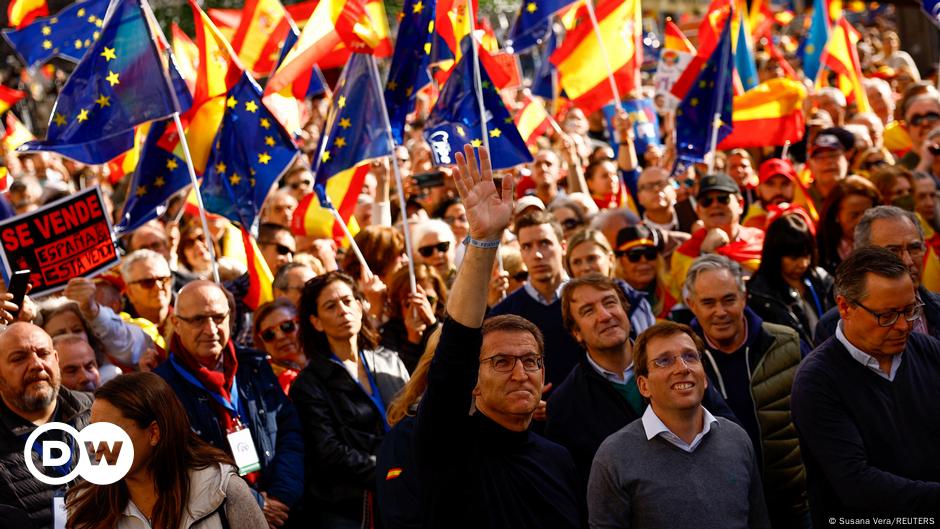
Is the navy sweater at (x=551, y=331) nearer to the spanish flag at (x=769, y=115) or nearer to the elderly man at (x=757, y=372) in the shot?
the elderly man at (x=757, y=372)

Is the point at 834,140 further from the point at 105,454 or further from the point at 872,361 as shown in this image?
the point at 105,454

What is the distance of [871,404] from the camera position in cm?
489

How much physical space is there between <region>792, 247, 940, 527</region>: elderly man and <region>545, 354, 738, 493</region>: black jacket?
16.4 inches

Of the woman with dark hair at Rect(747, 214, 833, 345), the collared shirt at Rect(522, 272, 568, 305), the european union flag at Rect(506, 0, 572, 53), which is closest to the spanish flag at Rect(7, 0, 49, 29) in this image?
the european union flag at Rect(506, 0, 572, 53)

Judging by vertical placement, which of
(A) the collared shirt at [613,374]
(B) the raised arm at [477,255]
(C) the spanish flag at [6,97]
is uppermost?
(B) the raised arm at [477,255]

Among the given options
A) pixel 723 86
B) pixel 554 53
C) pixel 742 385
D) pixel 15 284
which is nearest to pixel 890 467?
pixel 742 385

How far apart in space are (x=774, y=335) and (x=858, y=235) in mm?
771

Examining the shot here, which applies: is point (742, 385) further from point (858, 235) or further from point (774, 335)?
point (858, 235)

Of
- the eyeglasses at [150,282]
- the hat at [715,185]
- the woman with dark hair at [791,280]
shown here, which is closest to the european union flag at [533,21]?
the hat at [715,185]

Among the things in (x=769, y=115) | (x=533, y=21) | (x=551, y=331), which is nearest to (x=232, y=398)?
(x=551, y=331)

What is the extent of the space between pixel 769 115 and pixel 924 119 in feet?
4.42

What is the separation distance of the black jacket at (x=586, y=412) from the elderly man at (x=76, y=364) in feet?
7.94

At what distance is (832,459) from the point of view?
4840 mm

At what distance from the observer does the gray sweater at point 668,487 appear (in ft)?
14.7
